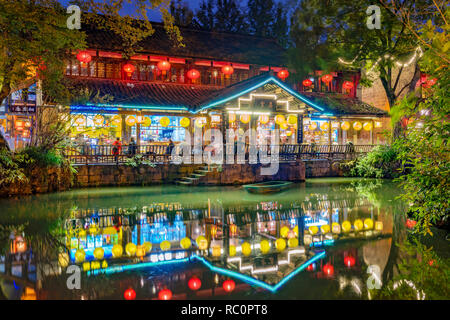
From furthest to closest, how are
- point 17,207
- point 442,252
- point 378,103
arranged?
1. point 378,103
2. point 17,207
3. point 442,252

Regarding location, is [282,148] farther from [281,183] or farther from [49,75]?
[49,75]

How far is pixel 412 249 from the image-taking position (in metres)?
6.39

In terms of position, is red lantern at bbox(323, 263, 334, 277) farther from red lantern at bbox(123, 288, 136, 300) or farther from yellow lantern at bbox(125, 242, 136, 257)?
yellow lantern at bbox(125, 242, 136, 257)

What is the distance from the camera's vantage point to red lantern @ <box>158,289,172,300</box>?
4439mm

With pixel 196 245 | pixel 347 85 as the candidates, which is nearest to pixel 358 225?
pixel 196 245

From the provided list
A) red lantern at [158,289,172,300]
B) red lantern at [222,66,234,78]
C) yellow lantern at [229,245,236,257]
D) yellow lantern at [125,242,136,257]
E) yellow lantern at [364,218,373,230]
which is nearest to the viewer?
red lantern at [158,289,172,300]

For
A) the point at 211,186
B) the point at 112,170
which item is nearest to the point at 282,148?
the point at 211,186

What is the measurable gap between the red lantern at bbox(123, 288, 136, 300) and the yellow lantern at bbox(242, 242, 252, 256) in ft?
7.25

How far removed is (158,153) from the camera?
17766 mm

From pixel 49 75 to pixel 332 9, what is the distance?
1348cm

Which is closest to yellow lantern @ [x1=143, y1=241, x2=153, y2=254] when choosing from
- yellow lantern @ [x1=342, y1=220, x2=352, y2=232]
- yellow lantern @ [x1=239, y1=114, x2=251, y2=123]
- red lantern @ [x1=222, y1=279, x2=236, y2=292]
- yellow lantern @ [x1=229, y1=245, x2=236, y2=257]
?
yellow lantern @ [x1=229, y1=245, x2=236, y2=257]

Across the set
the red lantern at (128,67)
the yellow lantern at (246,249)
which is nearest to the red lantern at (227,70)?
the red lantern at (128,67)

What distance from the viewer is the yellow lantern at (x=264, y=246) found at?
6.42m
